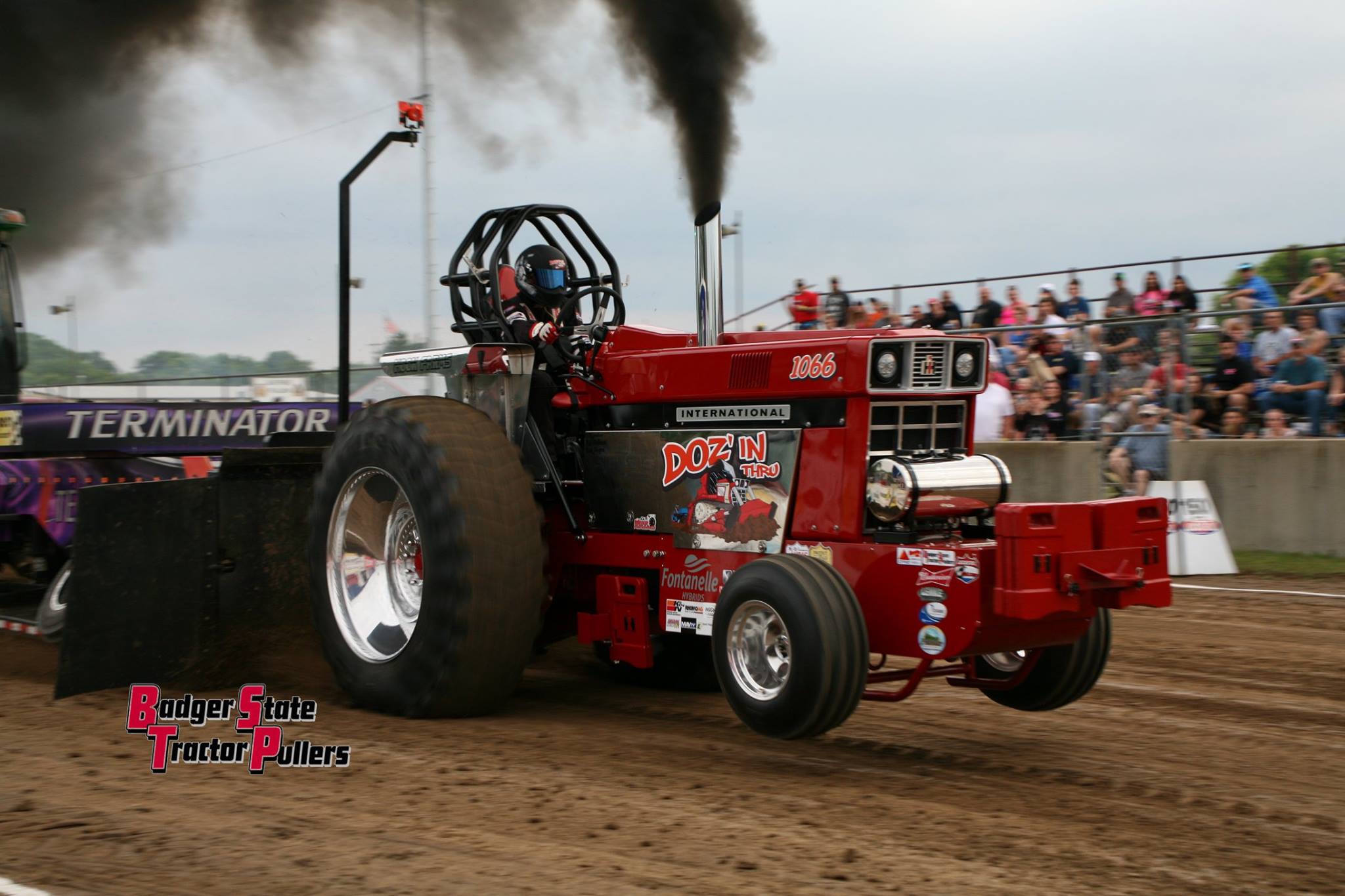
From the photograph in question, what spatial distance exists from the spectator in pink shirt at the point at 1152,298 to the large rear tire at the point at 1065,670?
8.19 metres

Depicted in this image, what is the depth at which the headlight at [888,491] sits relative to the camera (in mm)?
4910

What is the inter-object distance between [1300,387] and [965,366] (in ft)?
22.1


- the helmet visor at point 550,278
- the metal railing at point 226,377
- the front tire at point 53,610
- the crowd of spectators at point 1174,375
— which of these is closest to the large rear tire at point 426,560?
the helmet visor at point 550,278

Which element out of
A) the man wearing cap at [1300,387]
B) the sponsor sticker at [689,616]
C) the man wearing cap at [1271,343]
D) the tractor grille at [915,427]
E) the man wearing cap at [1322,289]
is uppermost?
the man wearing cap at [1322,289]

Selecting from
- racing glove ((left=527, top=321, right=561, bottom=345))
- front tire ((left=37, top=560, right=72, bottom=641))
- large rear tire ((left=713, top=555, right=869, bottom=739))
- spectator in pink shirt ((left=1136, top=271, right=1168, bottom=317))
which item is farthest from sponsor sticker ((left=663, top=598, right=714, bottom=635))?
spectator in pink shirt ((left=1136, top=271, right=1168, bottom=317))

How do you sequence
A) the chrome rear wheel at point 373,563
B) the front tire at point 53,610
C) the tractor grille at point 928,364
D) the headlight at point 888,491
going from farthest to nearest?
the front tire at point 53,610
the chrome rear wheel at point 373,563
the tractor grille at point 928,364
the headlight at point 888,491

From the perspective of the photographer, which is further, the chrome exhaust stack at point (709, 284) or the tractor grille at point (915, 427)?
the chrome exhaust stack at point (709, 284)

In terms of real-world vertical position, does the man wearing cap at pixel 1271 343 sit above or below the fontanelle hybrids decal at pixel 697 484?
above

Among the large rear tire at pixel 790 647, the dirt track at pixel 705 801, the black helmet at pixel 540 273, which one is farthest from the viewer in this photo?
the black helmet at pixel 540 273

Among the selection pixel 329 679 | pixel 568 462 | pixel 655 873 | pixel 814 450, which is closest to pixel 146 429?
pixel 329 679

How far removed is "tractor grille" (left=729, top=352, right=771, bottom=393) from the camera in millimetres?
5324

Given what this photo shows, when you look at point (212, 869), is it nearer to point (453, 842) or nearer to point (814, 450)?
point (453, 842)

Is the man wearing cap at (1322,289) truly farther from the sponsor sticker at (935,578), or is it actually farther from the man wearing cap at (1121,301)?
the sponsor sticker at (935,578)

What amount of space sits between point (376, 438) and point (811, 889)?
3.06 metres
